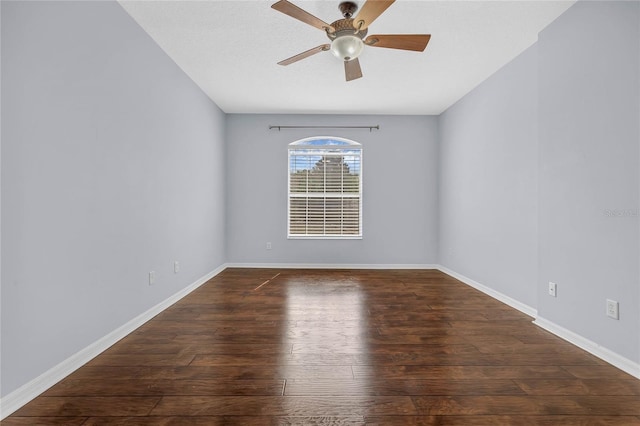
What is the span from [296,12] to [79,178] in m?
1.76

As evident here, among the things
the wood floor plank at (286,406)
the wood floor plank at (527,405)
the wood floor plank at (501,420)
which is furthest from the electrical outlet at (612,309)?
the wood floor plank at (286,406)

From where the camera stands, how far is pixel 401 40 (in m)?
2.28

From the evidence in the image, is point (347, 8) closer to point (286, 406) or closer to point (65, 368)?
point (286, 406)

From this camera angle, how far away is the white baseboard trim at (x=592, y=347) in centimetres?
181

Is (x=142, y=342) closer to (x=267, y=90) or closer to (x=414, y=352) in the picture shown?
(x=414, y=352)

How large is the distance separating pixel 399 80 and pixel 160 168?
292 cm

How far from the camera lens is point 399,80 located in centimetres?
365

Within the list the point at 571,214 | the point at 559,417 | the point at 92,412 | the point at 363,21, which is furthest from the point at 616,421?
the point at 363,21

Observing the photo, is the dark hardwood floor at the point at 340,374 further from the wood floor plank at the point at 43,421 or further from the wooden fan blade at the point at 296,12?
the wooden fan blade at the point at 296,12

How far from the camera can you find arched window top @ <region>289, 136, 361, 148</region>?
512 cm

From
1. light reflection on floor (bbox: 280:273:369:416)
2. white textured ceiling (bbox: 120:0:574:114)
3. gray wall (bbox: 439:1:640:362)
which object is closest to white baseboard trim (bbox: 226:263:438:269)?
light reflection on floor (bbox: 280:273:369:416)

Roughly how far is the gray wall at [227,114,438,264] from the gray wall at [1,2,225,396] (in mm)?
1883

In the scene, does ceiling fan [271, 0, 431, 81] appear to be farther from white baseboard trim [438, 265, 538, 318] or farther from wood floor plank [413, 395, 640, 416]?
white baseboard trim [438, 265, 538, 318]

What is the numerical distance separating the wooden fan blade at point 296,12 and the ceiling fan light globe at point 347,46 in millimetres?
98
